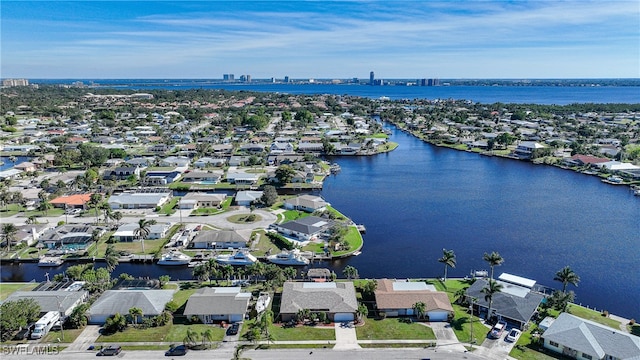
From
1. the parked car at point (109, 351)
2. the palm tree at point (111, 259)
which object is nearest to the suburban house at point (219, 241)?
the palm tree at point (111, 259)

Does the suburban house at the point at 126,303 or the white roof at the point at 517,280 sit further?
the white roof at the point at 517,280

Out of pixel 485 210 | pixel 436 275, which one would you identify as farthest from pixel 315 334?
pixel 485 210

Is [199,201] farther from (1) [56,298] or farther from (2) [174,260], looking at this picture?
(1) [56,298]

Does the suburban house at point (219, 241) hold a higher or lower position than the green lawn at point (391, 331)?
higher

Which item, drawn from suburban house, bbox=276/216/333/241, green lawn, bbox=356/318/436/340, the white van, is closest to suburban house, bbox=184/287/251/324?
green lawn, bbox=356/318/436/340

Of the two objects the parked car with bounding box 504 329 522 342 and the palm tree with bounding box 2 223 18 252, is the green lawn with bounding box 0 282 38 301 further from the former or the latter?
the parked car with bounding box 504 329 522 342

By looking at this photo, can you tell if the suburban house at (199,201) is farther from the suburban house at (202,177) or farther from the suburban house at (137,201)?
the suburban house at (202,177)
